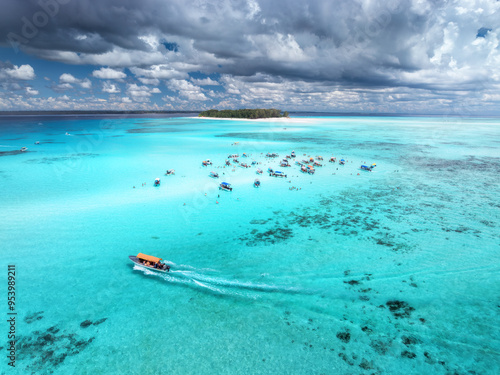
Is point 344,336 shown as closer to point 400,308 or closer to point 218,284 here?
point 400,308

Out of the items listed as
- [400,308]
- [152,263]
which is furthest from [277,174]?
[400,308]

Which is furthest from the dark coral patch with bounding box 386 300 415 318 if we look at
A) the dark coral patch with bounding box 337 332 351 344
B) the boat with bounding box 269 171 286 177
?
the boat with bounding box 269 171 286 177

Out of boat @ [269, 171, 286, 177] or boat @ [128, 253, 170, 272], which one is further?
boat @ [269, 171, 286, 177]

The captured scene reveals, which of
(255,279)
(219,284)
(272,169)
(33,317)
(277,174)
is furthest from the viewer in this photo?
(272,169)

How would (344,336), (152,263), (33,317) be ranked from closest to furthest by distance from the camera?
1. (344,336)
2. (33,317)
3. (152,263)

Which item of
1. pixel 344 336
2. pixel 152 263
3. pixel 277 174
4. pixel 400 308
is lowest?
pixel 344 336

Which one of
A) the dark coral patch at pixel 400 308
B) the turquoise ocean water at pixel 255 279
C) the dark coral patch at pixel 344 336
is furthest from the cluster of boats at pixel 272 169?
the dark coral patch at pixel 344 336

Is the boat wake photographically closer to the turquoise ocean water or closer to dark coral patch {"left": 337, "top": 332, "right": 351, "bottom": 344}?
the turquoise ocean water
